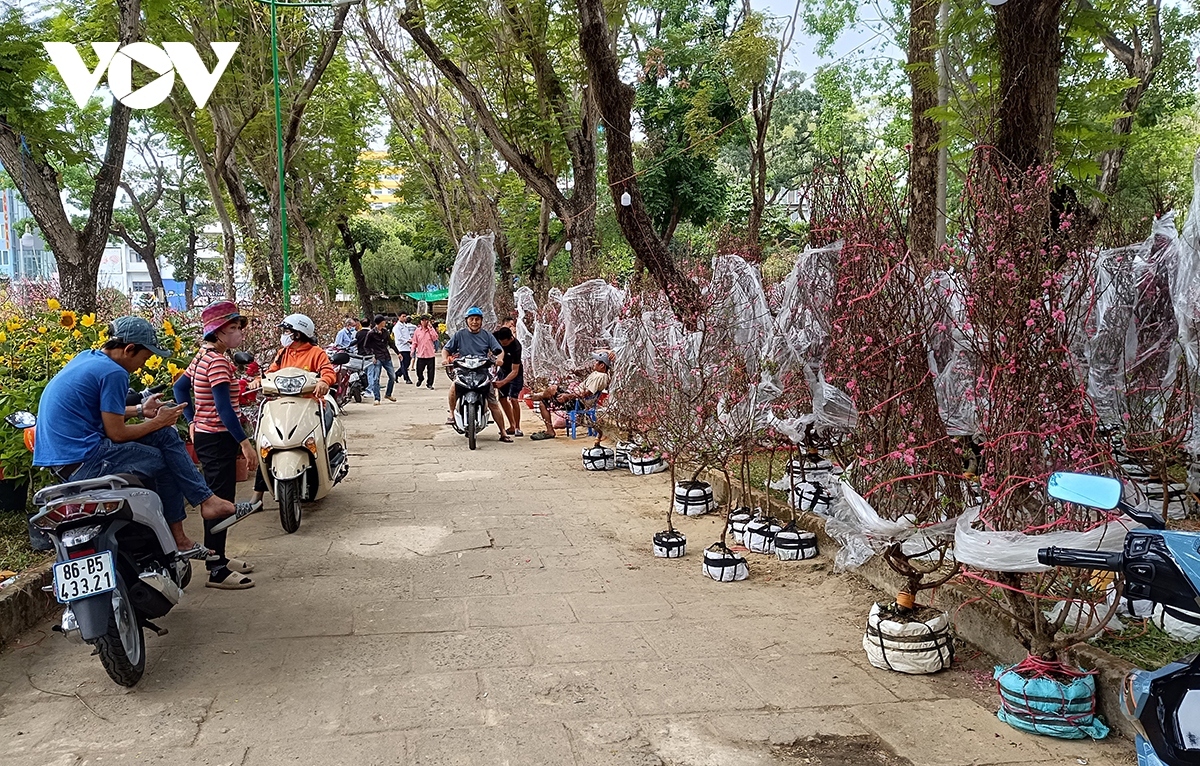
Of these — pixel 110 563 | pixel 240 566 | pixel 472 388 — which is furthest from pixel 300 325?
pixel 472 388

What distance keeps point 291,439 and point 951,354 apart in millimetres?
4395

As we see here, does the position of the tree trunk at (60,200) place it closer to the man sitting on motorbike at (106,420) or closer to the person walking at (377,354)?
the man sitting on motorbike at (106,420)

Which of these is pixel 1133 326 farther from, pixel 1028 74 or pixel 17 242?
pixel 17 242

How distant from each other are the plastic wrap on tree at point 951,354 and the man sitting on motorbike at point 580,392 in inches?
206

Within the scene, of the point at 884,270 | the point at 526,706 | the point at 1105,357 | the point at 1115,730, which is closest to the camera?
the point at 1115,730

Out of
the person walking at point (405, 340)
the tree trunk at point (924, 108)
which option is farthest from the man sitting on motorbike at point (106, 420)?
the person walking at point (405, 340)

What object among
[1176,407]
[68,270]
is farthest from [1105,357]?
[68,270]

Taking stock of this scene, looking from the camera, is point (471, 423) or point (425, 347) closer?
point (471, 423)

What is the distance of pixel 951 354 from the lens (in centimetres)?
507

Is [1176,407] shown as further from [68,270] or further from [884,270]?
[68,270]

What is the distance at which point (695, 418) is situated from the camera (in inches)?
246

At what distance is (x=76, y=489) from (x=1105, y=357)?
6.09m

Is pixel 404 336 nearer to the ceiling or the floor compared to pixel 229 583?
nearer to the ceiling

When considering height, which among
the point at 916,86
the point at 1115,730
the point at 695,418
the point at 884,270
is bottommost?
the point at 1115,730
